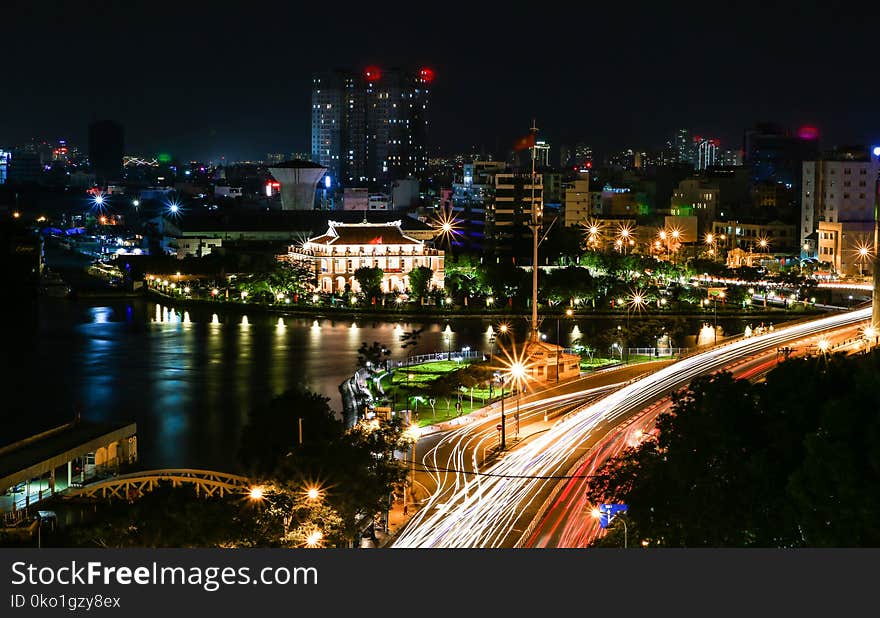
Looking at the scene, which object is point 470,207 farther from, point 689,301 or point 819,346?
point 819,346

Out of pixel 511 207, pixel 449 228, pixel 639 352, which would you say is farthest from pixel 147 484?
pixel 449 228

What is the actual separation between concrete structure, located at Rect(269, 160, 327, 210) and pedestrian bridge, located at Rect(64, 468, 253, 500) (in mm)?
18318

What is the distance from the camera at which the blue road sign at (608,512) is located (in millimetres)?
4715

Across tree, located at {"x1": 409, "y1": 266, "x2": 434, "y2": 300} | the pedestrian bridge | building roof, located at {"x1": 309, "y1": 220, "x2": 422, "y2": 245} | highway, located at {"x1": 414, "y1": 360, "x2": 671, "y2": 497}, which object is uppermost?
building roof, located at {"x1": 309, "y1": 220, "x2": 422, "y2": 245}

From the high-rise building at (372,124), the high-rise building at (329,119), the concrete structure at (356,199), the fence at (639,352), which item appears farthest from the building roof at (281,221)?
the high-rise building at (329,119)

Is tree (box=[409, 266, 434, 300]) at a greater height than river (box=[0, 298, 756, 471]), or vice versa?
tree (box=[409, 266, 434, 300])

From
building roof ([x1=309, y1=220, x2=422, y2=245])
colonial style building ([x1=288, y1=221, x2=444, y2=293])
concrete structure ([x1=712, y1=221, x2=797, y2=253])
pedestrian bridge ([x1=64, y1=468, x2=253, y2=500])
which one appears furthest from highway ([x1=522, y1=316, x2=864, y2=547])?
concrete structure ([x1=712, y1=221, x2=797, y2=253])

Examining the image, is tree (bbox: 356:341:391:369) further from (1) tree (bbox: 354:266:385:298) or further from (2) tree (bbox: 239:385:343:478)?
(1) tree (bbox: 354:266:385:298)

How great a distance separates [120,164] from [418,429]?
162ft

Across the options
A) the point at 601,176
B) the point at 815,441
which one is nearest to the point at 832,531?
the point at 815,441

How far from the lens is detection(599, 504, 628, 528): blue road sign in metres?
4.71

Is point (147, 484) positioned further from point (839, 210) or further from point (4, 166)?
point (4, 166)

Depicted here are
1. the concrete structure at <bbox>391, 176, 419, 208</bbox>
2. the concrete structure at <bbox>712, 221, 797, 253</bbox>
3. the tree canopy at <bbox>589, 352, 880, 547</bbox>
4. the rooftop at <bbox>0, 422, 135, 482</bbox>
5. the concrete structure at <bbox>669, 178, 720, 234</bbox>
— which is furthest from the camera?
the concrete structure at <bbox>391, 176, 419, 208</bbox>

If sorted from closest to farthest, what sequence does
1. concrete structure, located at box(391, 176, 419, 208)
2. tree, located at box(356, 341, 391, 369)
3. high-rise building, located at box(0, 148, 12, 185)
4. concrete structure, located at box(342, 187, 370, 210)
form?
tree, located at box(356, 341, 391, 369), concrete structure, located at box(391, 176, 419, 208), concrete structure, located at box(342, 187, 370, 210), high-rise building, located at box(0, 148, 12, 185)
